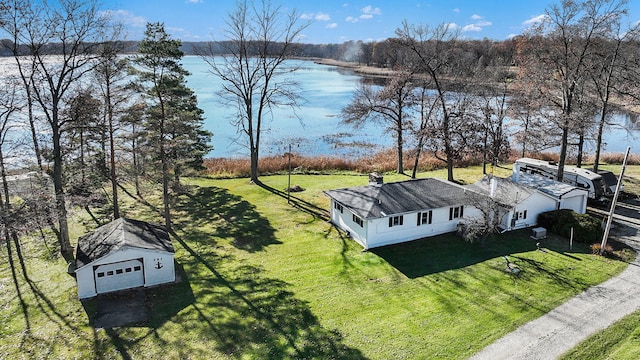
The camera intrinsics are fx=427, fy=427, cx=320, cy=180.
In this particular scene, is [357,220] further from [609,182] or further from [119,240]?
[609,182]

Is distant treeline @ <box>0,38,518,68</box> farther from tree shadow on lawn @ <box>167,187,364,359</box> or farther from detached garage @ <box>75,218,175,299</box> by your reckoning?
tree shadow on lawn @ <box>167,187,364,359</box>

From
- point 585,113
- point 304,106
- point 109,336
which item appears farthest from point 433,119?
point 304,106

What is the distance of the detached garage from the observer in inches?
637

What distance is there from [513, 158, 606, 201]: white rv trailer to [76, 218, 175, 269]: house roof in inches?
805

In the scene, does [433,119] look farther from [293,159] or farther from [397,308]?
[397,308]

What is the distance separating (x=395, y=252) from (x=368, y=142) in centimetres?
2882

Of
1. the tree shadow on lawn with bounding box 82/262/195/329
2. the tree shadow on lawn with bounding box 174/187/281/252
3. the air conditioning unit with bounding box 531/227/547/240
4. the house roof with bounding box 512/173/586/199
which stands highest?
the house roof with bounding box 512/173/586/199

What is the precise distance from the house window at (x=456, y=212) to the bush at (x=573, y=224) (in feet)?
15.3

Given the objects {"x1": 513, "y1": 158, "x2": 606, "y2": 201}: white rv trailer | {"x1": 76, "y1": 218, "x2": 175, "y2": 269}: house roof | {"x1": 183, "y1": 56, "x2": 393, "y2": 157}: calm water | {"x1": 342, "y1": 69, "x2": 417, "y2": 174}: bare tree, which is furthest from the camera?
{"x1": 183, "y1": 56, "x2": 393, "y2": 157}: calm water

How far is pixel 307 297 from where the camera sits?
16.3 m

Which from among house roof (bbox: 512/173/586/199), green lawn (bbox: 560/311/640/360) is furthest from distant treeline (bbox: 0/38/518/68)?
green lawn (bbox: 560/311/640/360)

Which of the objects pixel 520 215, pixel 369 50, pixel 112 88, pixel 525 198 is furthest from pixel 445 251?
pixel 369 50

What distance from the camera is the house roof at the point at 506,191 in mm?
22266

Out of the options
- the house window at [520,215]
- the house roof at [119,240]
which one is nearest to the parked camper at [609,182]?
→ the house window at [520,215]
